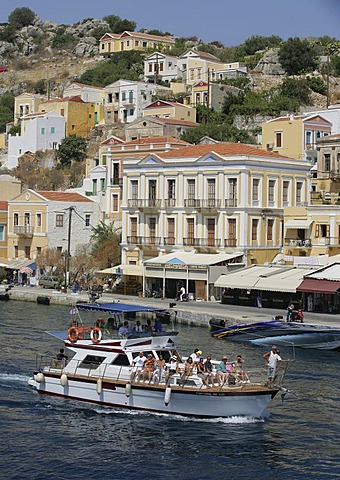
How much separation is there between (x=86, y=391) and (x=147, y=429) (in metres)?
3.93

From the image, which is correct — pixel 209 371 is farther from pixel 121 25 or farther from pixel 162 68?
pixel 121 25

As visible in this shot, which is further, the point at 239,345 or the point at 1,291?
the point at 1,291

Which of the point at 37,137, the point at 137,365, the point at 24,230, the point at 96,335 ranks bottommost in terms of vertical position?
the point at 137,365

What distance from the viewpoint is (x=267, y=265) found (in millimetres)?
59562

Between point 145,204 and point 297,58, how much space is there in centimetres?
4537

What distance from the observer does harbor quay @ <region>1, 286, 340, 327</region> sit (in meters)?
50.2

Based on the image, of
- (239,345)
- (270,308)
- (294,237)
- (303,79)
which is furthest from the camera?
(303,79)

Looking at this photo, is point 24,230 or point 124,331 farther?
point 24,230

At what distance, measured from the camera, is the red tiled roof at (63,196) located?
248 feet

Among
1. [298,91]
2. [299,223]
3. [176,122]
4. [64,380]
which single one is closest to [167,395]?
[64,380]

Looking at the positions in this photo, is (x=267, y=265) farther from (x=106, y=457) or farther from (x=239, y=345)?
(x=106, y=457)

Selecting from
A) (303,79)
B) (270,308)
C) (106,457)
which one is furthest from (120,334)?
(303,79)

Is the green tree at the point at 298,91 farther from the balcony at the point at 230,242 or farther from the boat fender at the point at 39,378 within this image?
the boat fender at the point at 39,378

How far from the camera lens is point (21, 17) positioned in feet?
613
